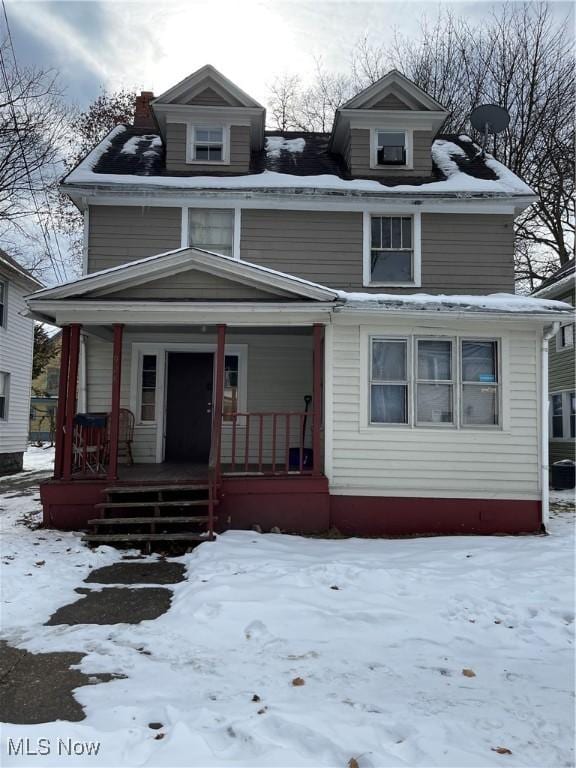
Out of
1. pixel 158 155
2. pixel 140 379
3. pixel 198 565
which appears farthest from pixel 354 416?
pixel 158 155

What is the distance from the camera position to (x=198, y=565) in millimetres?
5867

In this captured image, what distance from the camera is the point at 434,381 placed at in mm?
8102

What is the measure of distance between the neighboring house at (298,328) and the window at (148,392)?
0.03 m

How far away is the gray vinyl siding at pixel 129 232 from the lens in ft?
31.6

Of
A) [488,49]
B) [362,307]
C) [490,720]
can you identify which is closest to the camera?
[490,720]

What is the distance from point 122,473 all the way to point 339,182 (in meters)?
6.43

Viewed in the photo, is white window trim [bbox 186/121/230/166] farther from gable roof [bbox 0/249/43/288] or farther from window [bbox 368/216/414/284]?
gable roof [bbox 0/249/43/288]

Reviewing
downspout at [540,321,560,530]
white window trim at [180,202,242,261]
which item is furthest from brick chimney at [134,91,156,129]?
downspout at [540,321,560,530]

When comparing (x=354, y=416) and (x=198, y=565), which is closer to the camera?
(x=198, y=565)

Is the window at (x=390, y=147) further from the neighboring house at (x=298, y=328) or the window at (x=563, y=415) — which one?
the window at (x=563, y=415)

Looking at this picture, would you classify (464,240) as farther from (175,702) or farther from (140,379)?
(175,702)

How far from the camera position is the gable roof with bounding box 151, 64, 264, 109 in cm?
1012

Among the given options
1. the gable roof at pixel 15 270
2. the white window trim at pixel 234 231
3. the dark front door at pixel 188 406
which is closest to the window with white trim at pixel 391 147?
the white window trim at pixel 234 231

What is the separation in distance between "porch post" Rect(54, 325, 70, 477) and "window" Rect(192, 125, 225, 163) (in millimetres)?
4864
